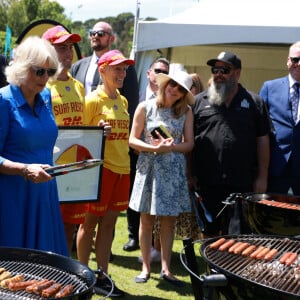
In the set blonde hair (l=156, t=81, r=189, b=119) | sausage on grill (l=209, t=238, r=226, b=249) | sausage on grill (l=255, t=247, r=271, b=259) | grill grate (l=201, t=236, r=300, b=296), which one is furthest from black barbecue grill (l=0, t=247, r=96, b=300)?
blonde hair (l=156, t=81, r=189, b=119)

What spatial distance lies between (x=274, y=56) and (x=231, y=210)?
4958 mm

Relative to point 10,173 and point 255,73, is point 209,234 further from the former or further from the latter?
point 255,73

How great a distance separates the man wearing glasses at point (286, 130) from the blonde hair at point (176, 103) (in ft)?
2.45

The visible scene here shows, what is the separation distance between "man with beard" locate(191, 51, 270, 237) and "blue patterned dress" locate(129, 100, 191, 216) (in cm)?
19

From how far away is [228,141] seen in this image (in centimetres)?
535

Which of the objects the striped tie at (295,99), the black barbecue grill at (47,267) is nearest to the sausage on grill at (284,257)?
the black barbecue grill at (47,267)

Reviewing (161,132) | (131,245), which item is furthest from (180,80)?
(131,245)

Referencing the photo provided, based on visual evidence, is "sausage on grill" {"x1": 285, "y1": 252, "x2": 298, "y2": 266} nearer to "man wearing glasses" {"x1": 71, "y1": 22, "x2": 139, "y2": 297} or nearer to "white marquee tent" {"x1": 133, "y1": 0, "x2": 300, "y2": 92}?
"man wearing glasses" {"x1": 71, "y1": 22, "x2": 139, "y2": 297}

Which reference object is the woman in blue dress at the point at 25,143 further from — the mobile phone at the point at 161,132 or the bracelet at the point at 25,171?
the mobile phone at the point at 161,132

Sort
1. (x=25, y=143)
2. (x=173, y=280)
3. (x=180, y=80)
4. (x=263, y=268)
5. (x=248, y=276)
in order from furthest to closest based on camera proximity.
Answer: (x=173, y=280), (x=180, y=80), (x=25, y=143), (x=263, y=268), (x=248, y=276)

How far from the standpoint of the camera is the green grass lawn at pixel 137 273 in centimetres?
538

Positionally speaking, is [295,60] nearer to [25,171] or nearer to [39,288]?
[25,171]

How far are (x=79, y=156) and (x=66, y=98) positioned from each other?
0.46 metres

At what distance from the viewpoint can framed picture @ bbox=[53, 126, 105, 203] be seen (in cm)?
455
